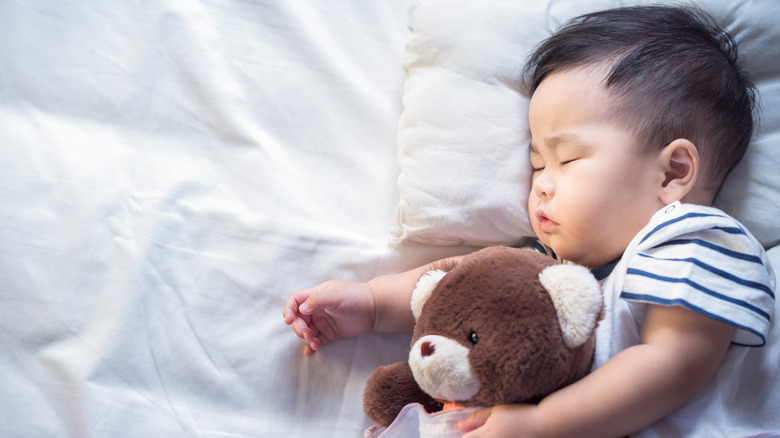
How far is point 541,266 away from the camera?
27.0 inches

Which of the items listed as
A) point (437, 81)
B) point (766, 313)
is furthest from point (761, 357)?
point (437, 81)

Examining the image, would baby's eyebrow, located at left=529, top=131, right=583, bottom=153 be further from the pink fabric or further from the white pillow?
the pink fabric

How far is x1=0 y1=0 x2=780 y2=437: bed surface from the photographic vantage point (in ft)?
2.93

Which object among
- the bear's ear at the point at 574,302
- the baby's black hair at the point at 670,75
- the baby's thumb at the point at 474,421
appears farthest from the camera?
the baby's black hair at the point at 670,75

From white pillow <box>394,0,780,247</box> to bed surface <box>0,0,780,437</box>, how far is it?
0.26ft

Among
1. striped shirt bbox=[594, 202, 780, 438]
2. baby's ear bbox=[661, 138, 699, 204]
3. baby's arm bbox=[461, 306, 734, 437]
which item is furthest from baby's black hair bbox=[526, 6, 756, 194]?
baby's arm bbox=[461, 306, 734, 437]

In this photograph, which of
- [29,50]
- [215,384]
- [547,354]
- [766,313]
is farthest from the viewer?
[29,50]

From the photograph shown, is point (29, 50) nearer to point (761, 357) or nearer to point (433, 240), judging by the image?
point (433, 240)

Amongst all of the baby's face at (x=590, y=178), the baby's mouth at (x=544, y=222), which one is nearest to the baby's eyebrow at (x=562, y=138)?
the baby's face at (x=590, y=178)

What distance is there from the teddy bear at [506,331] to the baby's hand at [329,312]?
9.8 inches

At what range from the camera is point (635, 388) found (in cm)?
71

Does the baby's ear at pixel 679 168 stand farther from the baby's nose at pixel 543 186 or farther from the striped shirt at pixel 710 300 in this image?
the baby's nose at pixel 543 186

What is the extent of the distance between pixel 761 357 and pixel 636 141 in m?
0.35

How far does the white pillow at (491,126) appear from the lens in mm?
953
